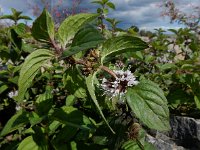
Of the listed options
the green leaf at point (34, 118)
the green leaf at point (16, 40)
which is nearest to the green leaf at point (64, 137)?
the green leaf at point (34, 118)

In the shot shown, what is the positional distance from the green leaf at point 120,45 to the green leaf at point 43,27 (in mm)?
194

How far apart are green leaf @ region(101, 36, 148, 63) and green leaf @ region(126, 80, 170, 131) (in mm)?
131

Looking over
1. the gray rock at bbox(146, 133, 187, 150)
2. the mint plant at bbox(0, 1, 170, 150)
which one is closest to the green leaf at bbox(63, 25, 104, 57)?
the mint plant at bbox(0, 1, 170, 150)

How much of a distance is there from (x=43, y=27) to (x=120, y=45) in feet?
0.89

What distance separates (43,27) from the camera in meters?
1.15

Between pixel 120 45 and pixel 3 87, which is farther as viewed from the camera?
pixel 3 87

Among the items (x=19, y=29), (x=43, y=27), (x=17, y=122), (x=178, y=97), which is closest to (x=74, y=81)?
(x=43, y=27)

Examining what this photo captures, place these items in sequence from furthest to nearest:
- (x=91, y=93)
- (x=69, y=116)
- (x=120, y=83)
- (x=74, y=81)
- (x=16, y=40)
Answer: (x=16, y=40) < (x=69, y=116) < (x=74, y=81) < (x=120, y=83) < (x=91, y=93)

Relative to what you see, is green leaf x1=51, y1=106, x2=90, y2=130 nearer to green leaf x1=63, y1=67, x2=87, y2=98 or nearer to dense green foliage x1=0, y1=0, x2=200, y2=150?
dense green foliage x1=0, y1=0, x2=200, y2=150

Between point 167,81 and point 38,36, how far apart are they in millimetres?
1737

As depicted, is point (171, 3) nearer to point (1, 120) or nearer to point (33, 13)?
point (33, 13)

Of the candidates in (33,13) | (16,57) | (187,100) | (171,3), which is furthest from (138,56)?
(33,13)

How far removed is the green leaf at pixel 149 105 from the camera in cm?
116

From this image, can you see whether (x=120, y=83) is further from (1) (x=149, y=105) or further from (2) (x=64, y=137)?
(2) (x=64, y=137)
